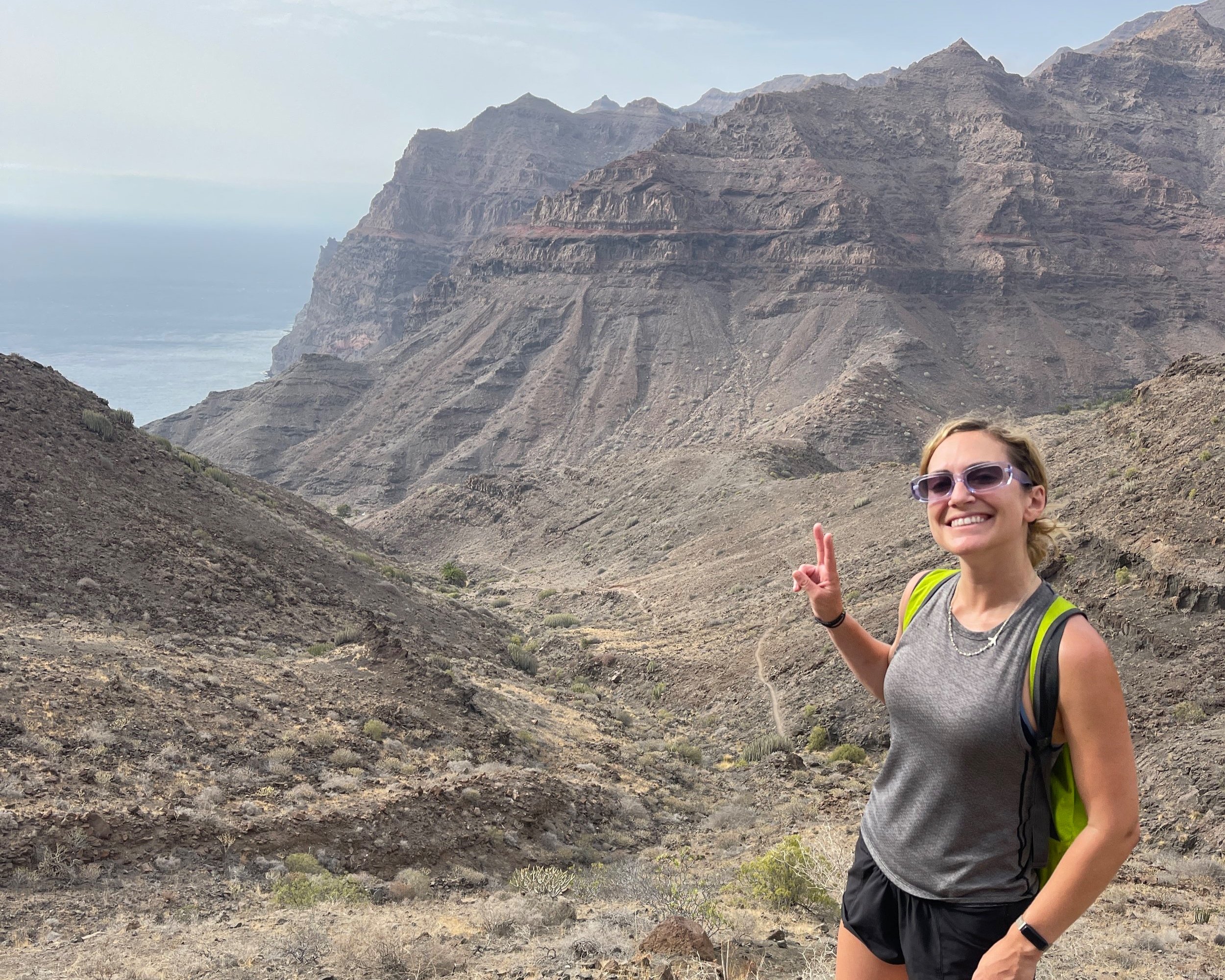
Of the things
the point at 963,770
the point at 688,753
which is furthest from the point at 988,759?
the point at 688,753

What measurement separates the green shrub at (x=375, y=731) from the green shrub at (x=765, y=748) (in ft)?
22.3

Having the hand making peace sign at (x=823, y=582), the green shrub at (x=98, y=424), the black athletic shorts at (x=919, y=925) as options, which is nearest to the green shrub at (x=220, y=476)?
the green shrub at (x=98, y=424)

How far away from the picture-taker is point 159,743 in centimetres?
1059

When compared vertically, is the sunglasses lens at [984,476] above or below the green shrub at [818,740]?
above

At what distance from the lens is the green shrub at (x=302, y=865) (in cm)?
890

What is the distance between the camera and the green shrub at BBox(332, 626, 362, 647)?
16703 mm

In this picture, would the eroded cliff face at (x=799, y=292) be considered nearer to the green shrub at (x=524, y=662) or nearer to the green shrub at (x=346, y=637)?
the green shrub at (x=524, y=662)

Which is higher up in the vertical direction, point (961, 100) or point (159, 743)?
point (961, 100)

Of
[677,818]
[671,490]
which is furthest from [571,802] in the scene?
[671,490]

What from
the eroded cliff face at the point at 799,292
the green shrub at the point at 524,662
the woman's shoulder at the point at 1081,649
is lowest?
the green shrub at the point at 524,662

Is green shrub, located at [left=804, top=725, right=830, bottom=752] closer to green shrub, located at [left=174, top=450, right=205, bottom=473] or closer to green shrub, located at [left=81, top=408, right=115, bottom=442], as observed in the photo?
green shrub, located at [left=174, top=450, right=205, bottom=473]

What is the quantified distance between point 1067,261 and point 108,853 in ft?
334

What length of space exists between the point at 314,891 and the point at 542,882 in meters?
2.13

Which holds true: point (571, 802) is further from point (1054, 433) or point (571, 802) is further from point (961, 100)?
point (961, 100)
